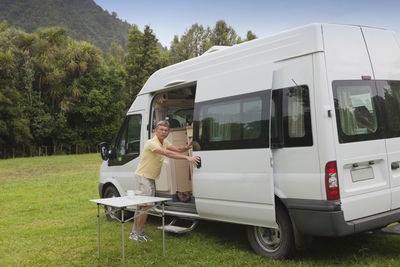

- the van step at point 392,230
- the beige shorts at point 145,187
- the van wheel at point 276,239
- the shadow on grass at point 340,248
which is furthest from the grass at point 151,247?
the beige shorts at point 145,187

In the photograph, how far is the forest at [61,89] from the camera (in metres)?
37.6

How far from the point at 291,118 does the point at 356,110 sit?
777 millimetres

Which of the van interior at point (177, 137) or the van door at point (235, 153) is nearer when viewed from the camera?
the van door at point (235, 153)

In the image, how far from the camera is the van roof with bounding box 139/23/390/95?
475 centimetres

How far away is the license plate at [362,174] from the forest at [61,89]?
117 feet

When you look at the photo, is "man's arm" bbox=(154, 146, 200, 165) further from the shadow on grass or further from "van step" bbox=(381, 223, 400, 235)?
"van step" bbox=(381, 223, 400, 235)

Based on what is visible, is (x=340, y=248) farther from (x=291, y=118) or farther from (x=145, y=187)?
(x=145, y=187)

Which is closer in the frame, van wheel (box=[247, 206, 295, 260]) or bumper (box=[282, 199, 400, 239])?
bumper (box=[282, 199, 400, 239])

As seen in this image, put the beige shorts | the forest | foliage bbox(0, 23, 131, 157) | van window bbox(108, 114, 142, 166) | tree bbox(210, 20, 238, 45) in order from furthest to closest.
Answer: tree bbox(210, 20, 238, 45) → the forest → foliage bbox(0, 23, 131, 157) → van window bbox(108, 114, 142, 166) → the beige shorts

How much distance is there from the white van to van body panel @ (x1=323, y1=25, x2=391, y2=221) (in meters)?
0.01

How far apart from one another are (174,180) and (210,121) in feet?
Answer: 5.73

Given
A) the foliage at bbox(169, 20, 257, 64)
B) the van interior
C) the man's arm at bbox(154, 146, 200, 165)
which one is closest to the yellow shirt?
the man's arm at bbox(154, 146, 200, 165)

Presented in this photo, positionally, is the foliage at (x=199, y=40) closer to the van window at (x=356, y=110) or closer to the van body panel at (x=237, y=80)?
the van body panel at (x=237, y=80)

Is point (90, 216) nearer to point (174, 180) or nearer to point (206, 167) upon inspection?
point (174, 180)
